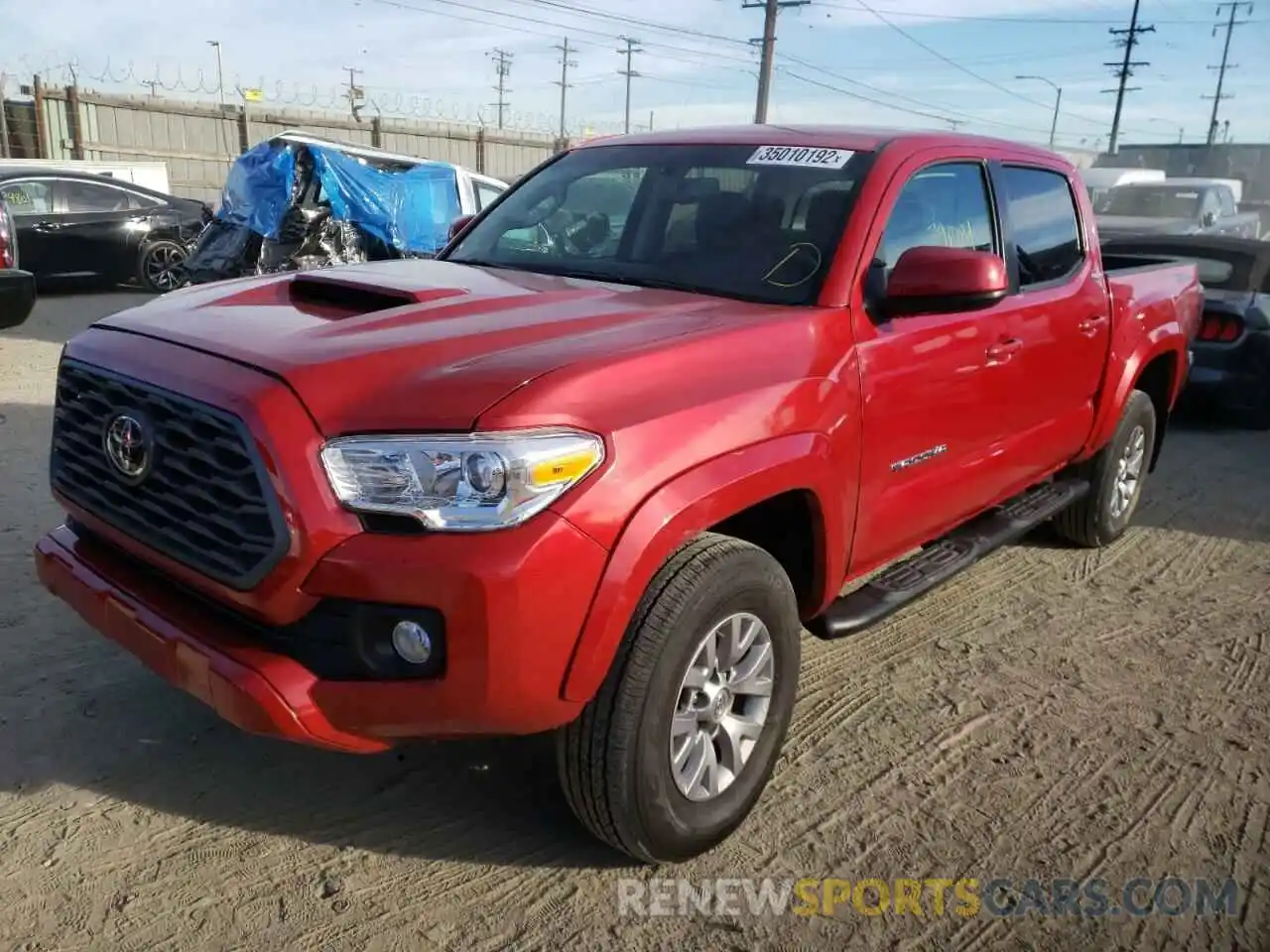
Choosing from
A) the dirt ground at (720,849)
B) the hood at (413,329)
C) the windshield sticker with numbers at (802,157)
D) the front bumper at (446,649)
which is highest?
the windshield sticker with numbers at (802,157)

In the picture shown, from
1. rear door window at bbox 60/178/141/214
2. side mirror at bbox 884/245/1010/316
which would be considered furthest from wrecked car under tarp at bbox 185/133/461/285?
side mirror at bbox 884/245/1010/316

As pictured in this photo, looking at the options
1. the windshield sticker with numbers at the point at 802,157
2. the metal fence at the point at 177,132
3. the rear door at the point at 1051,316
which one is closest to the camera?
the windshield sticker with numbers at the point at 802,157

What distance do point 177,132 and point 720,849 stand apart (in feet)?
68.6

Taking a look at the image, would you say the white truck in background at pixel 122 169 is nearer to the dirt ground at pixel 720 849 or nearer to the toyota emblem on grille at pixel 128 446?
the dirt ground at pixel 720 849

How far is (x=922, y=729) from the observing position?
3424 millimetres

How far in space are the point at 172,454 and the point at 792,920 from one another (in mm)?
1879

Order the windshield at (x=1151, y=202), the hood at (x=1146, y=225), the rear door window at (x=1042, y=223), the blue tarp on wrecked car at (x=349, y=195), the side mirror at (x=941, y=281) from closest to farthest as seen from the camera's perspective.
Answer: the side mirror at (x=941, y=281), the rear door window at (x=1042, y=223), the blue tarp on wrecked car at (x=349, y=195), the hood at (x=1146, y=225), the windshield at (x=1151, y=202)

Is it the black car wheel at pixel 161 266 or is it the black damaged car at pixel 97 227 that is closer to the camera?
the black damaged car at pixel 97 227

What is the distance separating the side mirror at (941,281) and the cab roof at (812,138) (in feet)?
1.99

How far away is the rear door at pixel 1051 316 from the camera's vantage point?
12.9ft

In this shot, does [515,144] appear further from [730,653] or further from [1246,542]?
[730,653]

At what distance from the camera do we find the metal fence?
1816cm

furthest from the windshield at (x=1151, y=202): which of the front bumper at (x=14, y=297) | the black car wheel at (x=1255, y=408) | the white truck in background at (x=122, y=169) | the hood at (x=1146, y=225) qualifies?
the front bumper at (x=14, y=297)

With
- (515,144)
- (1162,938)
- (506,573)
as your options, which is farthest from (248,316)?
(515,144)
